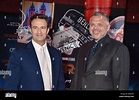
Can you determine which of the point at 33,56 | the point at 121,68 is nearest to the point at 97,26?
the point at 121,68

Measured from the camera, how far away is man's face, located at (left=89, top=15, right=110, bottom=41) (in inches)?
60.0

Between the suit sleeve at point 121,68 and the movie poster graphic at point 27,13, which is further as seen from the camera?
the suit sleeve at point 121,68

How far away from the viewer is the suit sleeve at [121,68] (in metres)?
1.55

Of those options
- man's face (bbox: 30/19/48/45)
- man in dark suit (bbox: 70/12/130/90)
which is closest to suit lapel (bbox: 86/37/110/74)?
man in dark suit (bbox: 70/12/130/90)

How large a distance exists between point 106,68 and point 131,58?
15cm

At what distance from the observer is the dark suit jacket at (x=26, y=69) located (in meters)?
1.43

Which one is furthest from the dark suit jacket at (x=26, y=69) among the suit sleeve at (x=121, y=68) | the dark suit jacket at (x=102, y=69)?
the suit sleeve at (x=121, y=68)

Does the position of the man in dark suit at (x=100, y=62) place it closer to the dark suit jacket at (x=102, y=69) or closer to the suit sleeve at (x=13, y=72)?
the dark suit jacket at (x=102, y=69)

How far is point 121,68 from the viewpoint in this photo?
1.56 m

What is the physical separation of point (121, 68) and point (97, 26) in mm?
250

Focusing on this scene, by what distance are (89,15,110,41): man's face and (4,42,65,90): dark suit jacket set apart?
0.69 feet

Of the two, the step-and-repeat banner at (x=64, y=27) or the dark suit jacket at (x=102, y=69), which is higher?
the step-and-repeat banner at (x=64, y=27)

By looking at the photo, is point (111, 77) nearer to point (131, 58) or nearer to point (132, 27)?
point (131, 58)

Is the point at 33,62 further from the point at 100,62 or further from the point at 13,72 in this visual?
the point at 100,62
